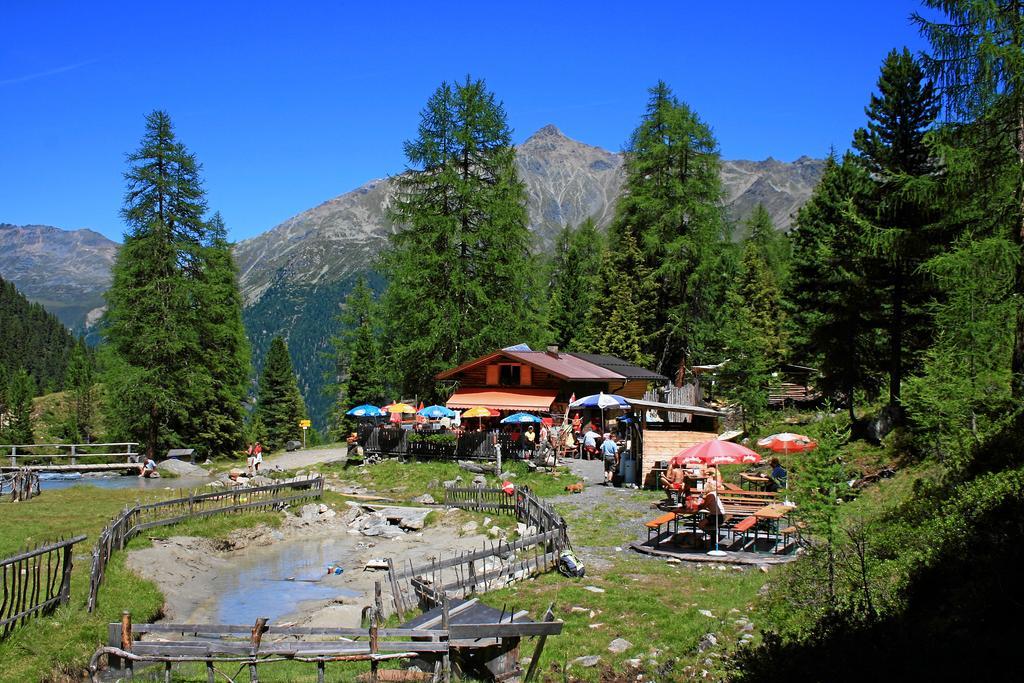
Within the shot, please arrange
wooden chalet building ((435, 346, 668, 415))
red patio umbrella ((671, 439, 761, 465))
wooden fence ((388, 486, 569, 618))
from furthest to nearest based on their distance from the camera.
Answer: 1. wooden chalet building ((435, 346, 668, 415))
2. red patio umbrella ((671, 439, 761, 465))
3. wooden fence ((388, 486, 569, 618))

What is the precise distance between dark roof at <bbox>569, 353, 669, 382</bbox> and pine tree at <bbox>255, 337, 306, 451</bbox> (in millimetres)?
38188

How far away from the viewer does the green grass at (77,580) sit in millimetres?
11195

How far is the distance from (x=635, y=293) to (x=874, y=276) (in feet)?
94.5

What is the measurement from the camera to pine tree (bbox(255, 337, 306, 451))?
2985 inches

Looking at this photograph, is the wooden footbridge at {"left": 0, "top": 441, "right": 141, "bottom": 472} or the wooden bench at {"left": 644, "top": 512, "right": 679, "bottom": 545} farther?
the wooden footbridge at {"left": 0, "top": 441, "right": 141, "bottom": 472}

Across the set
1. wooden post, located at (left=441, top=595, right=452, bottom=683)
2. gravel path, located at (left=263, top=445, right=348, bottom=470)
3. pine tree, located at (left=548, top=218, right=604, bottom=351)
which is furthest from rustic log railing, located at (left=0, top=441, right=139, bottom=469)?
pine tree, located at (left=548, top=218, right=604, bottom=351)

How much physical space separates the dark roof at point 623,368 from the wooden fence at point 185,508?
20.9 metres

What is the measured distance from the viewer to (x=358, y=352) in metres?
64.9

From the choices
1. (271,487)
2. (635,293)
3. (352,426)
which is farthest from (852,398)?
(352,426)

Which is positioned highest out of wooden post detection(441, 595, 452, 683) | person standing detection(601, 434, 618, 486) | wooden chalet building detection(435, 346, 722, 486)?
wooden chalet building detection(435, 346, 722, 486)

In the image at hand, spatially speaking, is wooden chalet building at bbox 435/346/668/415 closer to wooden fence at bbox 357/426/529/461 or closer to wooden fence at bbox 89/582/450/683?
wooden fence at bbox 357/426/529/461

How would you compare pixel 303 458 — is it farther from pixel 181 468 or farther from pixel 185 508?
pixel 185 508

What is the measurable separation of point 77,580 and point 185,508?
822 centimetres

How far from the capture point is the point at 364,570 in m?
19.7
